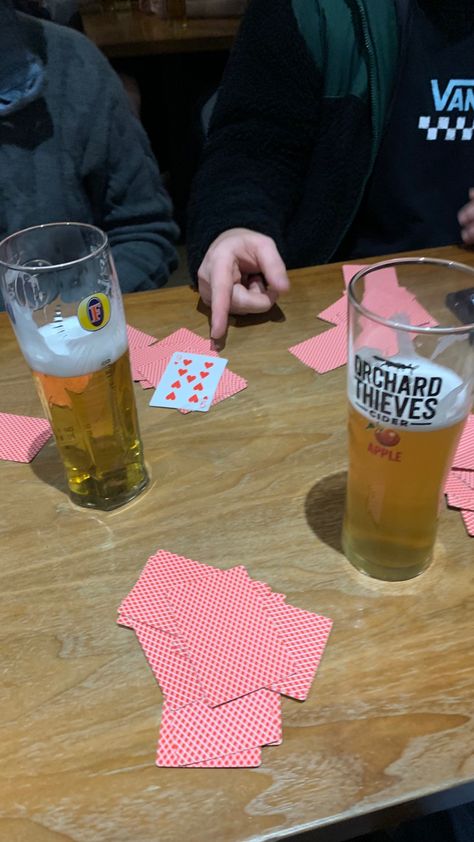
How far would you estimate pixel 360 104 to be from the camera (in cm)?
129

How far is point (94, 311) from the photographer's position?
60 cm

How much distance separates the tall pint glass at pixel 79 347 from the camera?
0.61m

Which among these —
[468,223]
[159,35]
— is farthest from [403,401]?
[159,35]

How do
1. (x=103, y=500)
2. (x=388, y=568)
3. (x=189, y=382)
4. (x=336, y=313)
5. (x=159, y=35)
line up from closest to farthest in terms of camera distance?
(x=388, y=568)
(x=103, y=500)
(x=189, y=382)
(x=336, y=313)
(x=159, y=35)

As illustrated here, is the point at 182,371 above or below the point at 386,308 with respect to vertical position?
below

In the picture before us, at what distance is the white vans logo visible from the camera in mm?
1284

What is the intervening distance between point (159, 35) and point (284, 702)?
3111 mm

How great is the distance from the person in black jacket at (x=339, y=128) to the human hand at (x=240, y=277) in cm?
9

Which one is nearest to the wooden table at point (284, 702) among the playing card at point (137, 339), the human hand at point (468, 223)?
the playing card at point (137, 339)

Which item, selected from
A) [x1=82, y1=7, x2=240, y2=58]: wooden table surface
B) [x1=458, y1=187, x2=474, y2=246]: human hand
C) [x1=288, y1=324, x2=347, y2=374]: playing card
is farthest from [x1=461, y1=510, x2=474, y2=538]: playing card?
[x1=82, y1=7, x2=240, y2=58]: wooden table surface

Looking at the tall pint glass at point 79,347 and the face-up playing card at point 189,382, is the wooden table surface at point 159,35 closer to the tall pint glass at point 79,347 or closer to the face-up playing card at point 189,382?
the face-up playing card at point 189,382

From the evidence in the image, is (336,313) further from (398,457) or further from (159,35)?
(159,35)

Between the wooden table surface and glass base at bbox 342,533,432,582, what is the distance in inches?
112

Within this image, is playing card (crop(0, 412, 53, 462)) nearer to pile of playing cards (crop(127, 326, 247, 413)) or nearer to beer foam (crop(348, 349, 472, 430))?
pile of playing cards (crop(127, 326, 247, 413))
